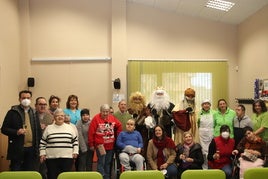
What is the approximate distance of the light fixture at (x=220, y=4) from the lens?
581 centimetres

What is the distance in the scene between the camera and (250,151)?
3.90m

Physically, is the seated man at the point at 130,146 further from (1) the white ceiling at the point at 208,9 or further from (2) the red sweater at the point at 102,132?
(1) the white ceiling at the point at 208,9

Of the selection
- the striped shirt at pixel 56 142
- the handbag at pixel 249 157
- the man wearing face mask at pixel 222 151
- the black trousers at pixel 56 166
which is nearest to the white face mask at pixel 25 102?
the striped shirt at pixel 56 142

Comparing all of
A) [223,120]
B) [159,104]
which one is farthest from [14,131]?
[223,120]

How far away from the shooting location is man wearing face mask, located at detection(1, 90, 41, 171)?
359 cm

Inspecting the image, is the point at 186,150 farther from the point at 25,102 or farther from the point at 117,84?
the point at 117,84

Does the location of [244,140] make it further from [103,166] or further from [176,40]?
[176,40]

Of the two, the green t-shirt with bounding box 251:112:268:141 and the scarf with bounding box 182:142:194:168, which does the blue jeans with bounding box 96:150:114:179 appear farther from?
the green t-shirt with bounding box 251:112:268:141

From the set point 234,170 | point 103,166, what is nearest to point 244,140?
point 234,170

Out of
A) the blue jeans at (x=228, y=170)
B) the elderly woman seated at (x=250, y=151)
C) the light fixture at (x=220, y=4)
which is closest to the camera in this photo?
the elderly woman seated at (x=250, y=151)

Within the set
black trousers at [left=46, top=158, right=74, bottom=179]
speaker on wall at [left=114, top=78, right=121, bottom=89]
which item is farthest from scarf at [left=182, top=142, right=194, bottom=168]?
speaker on wall at [left=114, top=78, right=121, bottom=89]

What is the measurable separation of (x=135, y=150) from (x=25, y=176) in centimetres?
198

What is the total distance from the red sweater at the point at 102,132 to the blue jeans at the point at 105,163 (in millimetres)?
110

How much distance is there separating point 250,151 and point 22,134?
2.79 metres
